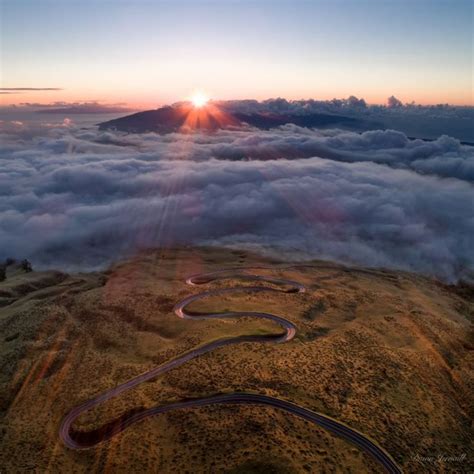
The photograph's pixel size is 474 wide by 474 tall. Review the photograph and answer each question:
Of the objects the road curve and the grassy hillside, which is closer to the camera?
the grassy hillside

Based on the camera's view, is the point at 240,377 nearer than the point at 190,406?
No

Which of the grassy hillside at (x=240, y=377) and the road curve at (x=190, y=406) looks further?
the road curve at (x=190, y=406)

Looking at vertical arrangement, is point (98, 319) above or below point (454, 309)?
above

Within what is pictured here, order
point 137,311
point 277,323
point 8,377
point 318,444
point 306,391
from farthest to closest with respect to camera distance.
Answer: point 137,311 → point 277,323 → point 8,377 → point 306,391 → point 318,444

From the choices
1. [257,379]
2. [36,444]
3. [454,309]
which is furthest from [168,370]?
[454,309]

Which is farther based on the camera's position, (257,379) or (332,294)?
(332,294)

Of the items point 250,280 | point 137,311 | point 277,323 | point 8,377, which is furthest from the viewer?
point 250,280

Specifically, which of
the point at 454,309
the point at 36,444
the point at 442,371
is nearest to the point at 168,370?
the point at 36,444

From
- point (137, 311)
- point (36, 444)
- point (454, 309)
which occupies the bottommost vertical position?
point (454, 309)

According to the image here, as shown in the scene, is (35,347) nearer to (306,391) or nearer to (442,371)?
(306,391)

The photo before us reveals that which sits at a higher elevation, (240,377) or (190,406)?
(190,406)
